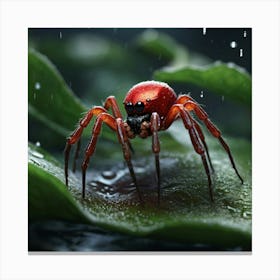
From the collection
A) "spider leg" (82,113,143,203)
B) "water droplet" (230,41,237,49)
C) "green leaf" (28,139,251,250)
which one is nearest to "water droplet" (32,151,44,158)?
"green leaf" (28,139,251,250)

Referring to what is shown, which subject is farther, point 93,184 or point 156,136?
point 93,184

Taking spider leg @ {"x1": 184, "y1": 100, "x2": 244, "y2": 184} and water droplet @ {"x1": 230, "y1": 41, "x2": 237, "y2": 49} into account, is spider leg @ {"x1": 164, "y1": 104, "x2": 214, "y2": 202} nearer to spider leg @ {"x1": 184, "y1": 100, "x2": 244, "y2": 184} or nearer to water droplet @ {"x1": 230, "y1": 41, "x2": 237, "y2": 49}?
spider leg @ {"x1": 184, "y1": 100, "x2": 244, "y2": 184}

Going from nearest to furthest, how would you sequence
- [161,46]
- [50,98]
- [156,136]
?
[156,136]
[50,98]
[161,46]

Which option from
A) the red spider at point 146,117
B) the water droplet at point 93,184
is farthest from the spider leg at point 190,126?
the water droplet at point 93,184

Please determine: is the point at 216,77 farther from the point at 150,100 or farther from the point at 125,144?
the point at 125,144

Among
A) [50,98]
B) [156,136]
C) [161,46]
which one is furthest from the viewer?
[161,46]

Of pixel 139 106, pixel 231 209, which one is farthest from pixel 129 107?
pixel 231 209

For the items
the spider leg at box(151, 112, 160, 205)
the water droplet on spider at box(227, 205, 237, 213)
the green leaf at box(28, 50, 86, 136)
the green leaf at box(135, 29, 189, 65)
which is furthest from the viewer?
the green leaf at box(135, 29, 189, 65)
